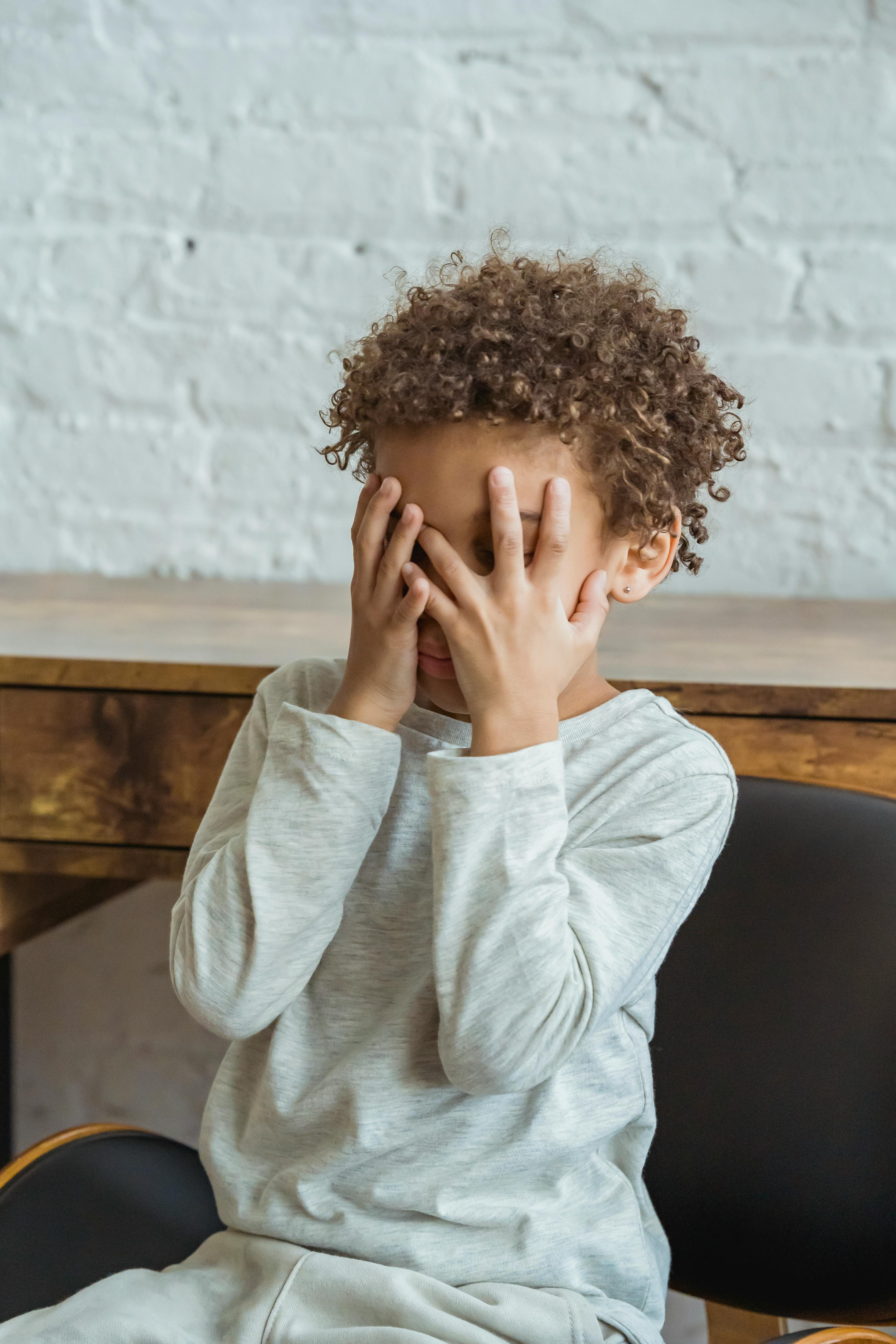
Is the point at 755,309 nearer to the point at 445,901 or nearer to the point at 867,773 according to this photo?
the point at 867,773

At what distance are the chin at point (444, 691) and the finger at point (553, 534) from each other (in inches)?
3.5

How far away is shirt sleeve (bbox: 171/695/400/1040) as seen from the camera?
62 centimetres

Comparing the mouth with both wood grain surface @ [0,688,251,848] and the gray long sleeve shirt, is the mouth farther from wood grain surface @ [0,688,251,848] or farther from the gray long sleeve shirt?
wood grain surface @ [0,688,251,848]

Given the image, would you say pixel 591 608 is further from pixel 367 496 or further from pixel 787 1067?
pixel 787 1067

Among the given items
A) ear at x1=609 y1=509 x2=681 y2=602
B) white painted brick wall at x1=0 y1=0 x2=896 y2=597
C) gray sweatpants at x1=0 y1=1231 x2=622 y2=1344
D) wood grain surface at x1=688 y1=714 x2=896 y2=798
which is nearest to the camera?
gray sweatpants at x1=0 y1=1231 x2=622 y2=1344

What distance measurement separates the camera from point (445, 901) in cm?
57

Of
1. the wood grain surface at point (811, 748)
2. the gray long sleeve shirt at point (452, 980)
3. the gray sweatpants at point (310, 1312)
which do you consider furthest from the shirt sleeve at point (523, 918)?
the wood grain surface at point (811, 748)

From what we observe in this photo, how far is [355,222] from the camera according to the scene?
142 cm

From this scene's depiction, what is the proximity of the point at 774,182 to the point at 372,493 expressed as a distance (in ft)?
3.10

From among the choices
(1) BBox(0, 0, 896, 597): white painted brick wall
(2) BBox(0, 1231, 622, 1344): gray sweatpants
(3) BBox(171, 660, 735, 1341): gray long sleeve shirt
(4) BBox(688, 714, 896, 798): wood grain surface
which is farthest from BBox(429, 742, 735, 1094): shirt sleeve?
(1) BBox(0, 0, 896, 597): white painted brick wall

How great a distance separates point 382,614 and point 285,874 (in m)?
0.15

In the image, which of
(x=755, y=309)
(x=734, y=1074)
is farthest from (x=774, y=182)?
(x=734, y=1074)

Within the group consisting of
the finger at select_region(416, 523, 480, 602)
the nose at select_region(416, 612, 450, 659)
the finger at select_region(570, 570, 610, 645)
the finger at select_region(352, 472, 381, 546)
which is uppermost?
the finger at select_region(352, 472, 381, 546)

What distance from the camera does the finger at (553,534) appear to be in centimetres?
58
